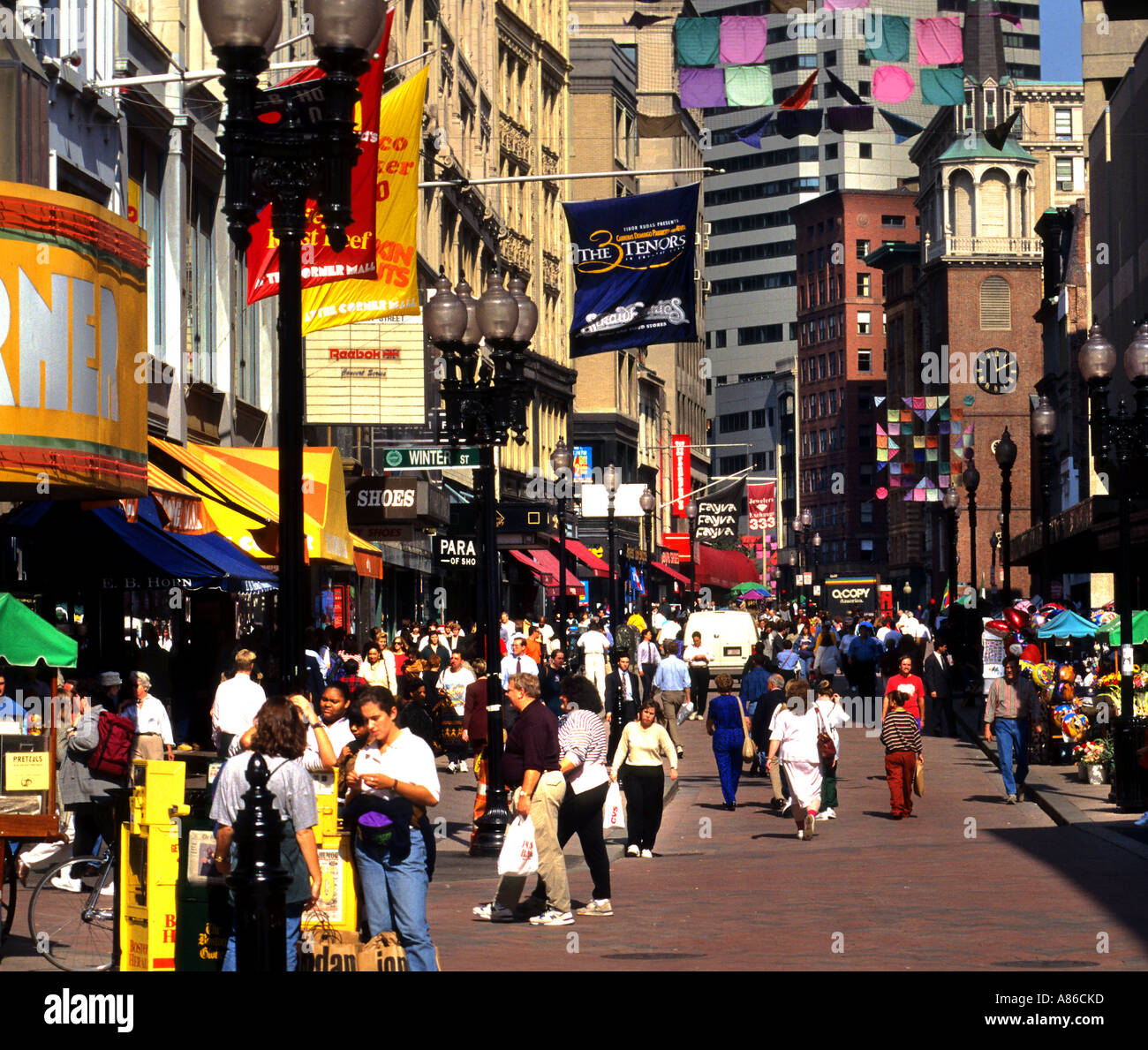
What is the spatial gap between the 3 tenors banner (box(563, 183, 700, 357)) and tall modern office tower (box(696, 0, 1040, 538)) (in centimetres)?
15605

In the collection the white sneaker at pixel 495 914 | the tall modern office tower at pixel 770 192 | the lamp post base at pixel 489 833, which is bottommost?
the white sneaker at pixel 495 914

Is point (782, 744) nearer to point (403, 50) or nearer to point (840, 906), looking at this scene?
point (840, 906)

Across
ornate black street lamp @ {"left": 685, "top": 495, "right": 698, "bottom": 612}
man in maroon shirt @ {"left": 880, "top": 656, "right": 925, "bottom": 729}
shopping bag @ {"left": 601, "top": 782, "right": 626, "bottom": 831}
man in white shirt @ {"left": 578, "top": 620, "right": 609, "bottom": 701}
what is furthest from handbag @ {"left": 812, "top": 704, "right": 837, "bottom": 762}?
ornate black street lamp @ {"left": 685, "top": 495, "right": 698, "bottom": 612}

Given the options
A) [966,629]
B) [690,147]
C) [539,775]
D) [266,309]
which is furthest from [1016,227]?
[539,775]

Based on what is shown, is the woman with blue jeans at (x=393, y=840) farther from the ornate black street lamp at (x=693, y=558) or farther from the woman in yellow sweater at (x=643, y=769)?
the ornate black street lamp at (x=693, y=558)

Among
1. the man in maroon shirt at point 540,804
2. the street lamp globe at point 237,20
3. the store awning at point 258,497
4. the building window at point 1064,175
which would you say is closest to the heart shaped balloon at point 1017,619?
the store awning at point 258,497

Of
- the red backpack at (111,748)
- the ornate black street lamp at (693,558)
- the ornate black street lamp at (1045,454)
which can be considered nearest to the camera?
the red backpack at (111,748)

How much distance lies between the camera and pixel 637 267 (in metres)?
25.4

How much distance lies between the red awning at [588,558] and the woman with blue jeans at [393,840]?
50.0 meters

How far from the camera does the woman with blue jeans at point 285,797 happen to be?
9469 millimetres

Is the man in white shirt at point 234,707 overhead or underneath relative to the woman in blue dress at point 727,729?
overhead

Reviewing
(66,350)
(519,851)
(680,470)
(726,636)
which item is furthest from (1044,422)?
(680,470)

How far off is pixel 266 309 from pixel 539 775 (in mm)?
18984

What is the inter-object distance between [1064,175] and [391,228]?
104 metres
